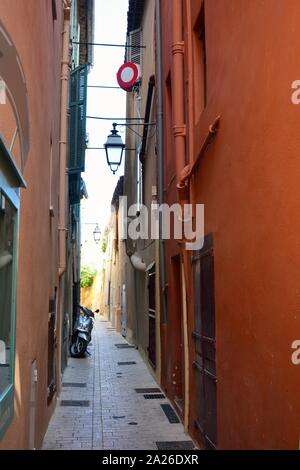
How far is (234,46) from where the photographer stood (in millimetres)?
4402

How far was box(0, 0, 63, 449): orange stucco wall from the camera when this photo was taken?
13.0 ft

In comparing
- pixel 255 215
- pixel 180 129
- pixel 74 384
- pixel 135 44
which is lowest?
pixel 74 384

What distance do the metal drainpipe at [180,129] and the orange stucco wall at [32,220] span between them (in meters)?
1.75

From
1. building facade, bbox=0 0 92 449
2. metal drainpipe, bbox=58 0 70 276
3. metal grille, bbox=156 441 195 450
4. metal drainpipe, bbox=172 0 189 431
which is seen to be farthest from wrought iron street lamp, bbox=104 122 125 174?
metal grille, bbox=156 441 195 450

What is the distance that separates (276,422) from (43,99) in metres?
4.23

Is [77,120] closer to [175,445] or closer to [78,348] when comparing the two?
[78,348]

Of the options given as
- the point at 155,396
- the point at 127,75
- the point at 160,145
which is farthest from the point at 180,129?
the point at 127,75

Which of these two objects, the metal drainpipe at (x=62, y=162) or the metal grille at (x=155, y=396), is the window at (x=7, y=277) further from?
the metal grille at (x=155, y=396)

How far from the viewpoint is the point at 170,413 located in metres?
8.02

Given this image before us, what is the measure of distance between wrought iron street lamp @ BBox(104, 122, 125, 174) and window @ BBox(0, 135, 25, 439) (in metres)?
7.35

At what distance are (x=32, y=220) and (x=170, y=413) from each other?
4410 millimetres

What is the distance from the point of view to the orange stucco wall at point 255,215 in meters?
3.09

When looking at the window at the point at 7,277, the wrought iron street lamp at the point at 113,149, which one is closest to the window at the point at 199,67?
the window at the point at 7,277
